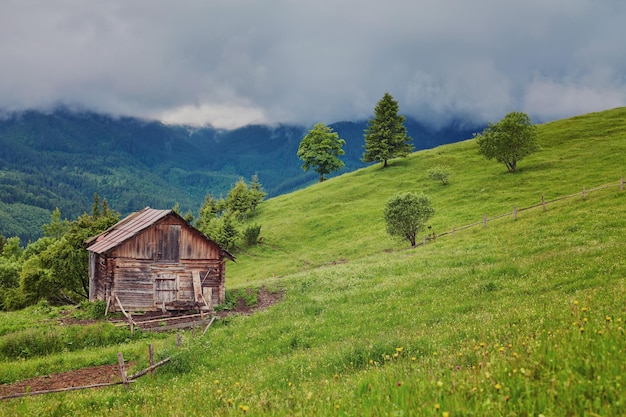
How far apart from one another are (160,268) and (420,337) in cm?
2962

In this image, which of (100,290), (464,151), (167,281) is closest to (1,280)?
(100,290)

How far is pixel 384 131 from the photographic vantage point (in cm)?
9462

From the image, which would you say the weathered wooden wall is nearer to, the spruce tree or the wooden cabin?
the wooden cabin

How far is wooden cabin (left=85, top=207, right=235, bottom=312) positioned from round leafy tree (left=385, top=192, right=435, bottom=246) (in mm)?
21268

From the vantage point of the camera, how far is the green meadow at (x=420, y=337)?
202 inches

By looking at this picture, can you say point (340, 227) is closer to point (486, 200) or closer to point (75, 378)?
point (486, 200)

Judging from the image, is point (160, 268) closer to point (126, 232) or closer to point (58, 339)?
point (126, 232)

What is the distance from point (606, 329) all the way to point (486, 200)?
192 ft

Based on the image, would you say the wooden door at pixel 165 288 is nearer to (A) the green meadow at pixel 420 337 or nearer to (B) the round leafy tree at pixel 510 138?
(A) the green meadow at pixel 420 337

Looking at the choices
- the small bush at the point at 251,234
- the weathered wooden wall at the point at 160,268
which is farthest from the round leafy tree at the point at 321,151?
the weathered wooden wall at the point at 160,268

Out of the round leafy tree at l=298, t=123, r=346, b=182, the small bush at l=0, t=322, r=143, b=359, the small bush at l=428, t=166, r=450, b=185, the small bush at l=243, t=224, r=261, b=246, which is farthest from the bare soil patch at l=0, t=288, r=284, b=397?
the round leafy tree at l=298, t=123, r=346, b=182

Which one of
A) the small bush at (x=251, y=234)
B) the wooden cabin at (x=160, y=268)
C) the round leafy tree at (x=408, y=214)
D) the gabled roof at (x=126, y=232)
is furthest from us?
the small bush at (x=251, y=234)

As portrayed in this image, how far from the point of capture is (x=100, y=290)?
37.6m

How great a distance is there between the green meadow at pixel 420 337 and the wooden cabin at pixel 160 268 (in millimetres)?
5188
